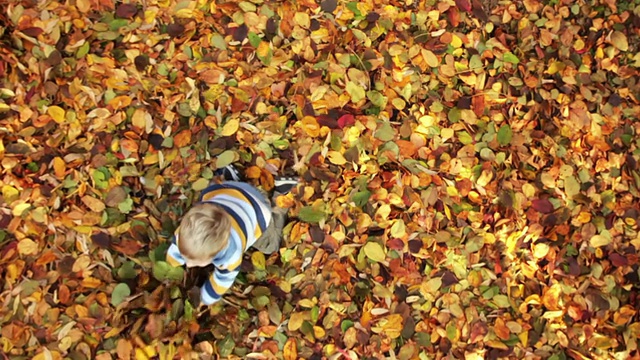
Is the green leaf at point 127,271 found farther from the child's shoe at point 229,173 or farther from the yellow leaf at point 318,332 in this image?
the yellow leaf at point 318,332

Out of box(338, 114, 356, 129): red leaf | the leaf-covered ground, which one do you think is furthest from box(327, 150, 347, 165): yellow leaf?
box(338, 114, 356, 129): red leaf

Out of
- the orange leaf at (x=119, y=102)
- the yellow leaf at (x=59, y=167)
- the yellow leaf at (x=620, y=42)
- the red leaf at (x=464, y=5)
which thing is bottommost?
the yellow leaf at (x=59, y=167)

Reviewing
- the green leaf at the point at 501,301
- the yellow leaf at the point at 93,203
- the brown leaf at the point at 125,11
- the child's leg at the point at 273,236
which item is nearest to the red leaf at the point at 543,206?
the green leaf at the point at 501,301

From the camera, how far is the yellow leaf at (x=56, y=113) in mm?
1980

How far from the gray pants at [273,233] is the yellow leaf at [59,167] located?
742 millimetres

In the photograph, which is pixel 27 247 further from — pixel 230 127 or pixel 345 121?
pixel 345 121

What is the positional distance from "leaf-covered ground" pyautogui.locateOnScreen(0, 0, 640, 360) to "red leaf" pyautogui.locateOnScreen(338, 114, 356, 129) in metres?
0.02

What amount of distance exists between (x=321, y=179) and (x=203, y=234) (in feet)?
1.98

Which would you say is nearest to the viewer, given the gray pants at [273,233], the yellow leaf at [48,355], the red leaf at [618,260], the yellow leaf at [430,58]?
the yellow leaf at [48,355]

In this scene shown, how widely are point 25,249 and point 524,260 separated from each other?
1899mm

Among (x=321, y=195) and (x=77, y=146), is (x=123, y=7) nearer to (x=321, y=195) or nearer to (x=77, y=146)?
(x=77, y=146)

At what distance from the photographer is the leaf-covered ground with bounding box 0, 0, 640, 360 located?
1.91 meters

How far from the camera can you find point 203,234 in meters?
1.64

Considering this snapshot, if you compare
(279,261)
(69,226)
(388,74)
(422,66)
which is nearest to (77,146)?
(69,226)
